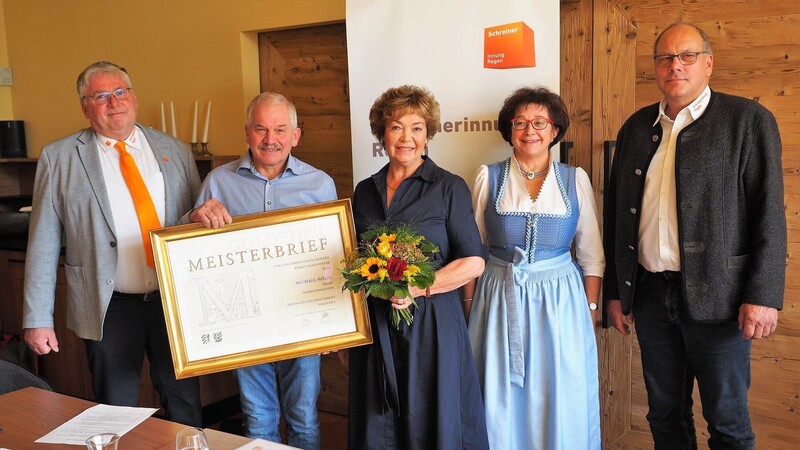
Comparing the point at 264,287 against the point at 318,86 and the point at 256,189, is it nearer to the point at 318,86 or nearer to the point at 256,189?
the point at 256,189

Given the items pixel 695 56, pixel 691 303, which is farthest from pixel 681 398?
pixel 695 56

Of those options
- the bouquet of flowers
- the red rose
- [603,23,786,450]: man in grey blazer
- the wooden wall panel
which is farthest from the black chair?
[603,23,786,450]: man in grey blazer

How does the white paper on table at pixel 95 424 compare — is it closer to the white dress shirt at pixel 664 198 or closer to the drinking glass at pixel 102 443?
the drinking glass at pixel 102 443

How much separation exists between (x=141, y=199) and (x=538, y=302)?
1.55m

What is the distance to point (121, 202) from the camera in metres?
2.61

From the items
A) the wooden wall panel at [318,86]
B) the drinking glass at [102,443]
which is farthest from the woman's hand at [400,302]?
the wooden wall panel at [318,86]

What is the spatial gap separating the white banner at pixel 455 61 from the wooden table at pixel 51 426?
69.1 inches

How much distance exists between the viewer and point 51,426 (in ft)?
5.80

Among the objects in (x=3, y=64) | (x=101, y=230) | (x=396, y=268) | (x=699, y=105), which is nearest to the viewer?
(x=396, y=268)

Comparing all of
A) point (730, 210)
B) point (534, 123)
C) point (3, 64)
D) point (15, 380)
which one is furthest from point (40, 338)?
point (3, 64)

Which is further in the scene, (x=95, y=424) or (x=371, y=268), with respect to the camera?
(x=371, y=268)

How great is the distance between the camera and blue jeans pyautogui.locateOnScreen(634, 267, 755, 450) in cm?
229

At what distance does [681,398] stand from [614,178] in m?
0.84

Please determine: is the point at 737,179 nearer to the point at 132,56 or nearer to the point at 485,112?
the point at 485,112
